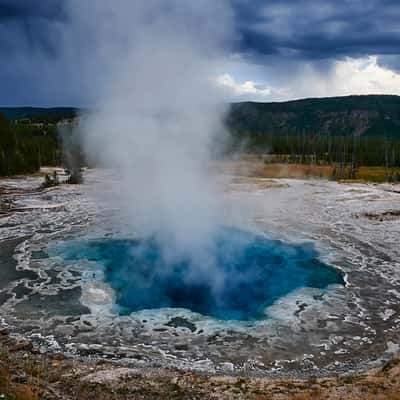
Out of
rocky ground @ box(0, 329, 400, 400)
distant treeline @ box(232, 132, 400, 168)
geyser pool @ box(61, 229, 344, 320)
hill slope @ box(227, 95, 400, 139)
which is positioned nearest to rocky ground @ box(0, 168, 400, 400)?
rocky ground @ box(0, 329, 400, 400)

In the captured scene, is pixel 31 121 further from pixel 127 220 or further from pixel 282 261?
pixel 282 261

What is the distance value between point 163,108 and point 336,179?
3107 centimetres

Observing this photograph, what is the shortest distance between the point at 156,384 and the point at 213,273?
770 cm

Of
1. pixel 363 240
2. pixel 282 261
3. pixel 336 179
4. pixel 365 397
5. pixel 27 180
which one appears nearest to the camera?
pixel 365 397

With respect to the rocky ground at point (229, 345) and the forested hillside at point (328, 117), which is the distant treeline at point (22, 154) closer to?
the rocky ground at point (229, 345)

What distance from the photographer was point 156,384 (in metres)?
8.66

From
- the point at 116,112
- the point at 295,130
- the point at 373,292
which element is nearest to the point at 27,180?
the point at 116,112

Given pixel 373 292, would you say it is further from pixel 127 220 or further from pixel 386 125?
pixel 386 125

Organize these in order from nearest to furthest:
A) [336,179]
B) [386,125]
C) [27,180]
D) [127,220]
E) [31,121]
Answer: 1. [127,220]
2. [27,180]
3. [336,179]
4. [31,121]
5. [386,125]

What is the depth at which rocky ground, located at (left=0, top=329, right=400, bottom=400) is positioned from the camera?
8227 millimetres

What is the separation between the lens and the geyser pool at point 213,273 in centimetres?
1343

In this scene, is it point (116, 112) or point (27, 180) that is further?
point (27, 180)

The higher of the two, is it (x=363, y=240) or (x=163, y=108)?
(x=163, y=108)

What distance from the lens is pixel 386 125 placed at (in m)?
176
